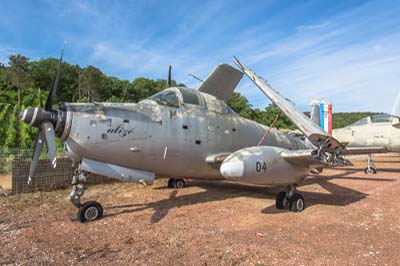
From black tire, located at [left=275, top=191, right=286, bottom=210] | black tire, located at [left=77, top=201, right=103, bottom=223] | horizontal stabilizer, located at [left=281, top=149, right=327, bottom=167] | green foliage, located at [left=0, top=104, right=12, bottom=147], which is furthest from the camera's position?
green foliage, located at [left=0, top=104, right=12, bottom=147]

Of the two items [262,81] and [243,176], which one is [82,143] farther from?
[262,81]

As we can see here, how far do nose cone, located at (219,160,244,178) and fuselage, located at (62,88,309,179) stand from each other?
6.23ft

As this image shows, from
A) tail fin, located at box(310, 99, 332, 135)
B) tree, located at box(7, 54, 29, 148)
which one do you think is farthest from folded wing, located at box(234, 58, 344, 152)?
tree, located at box(7, 54, 29, 148)

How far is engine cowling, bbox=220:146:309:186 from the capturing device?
6840 mm

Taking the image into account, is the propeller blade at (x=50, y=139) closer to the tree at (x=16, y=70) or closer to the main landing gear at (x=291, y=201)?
the main landing gear at (x=291, y=201)

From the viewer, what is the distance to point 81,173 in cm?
725

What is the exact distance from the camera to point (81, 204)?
7188 mm

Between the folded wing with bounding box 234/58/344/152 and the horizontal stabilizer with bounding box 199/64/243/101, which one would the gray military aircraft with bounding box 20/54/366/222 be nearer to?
the folded wing with bounding box 234/58/344/152

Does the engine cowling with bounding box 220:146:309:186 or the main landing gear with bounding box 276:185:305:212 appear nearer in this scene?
the engine cowling with bounding box 220:146:309:186

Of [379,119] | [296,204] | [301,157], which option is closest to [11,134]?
[296,204]

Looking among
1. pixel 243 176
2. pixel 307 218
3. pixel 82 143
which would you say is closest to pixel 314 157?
pixel 307 218

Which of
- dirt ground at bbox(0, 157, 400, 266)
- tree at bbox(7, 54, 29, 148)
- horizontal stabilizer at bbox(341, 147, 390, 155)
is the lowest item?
dirt ground at bbox(0, 157, 400, 266)

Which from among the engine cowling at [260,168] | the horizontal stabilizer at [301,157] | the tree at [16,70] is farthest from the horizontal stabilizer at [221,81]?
the tree at [16,70]

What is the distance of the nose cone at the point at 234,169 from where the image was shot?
6773 millimetres
